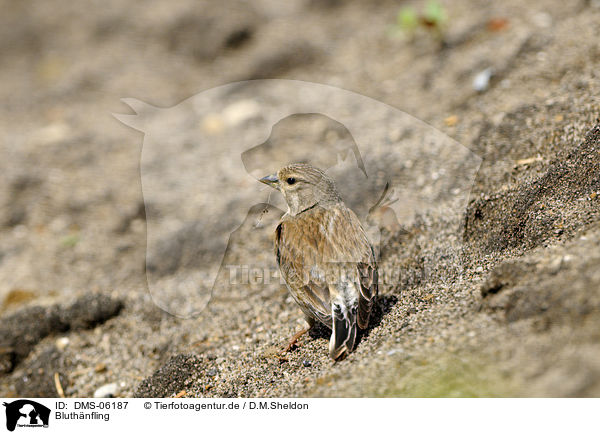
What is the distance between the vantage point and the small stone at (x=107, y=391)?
136 inches

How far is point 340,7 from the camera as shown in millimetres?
6645

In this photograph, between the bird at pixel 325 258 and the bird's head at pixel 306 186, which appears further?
the bird's head at pixel 306 186

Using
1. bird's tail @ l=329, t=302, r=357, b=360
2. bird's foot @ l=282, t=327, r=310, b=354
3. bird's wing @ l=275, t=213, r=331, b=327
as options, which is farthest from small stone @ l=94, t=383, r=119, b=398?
bird's tail @ l=329, t=302, r=357, b=360

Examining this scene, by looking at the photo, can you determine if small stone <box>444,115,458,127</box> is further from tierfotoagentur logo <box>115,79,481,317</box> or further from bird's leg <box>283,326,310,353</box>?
bird's leg <box>283,326,310,353</box>

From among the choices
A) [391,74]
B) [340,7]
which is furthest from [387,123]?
[340,7]

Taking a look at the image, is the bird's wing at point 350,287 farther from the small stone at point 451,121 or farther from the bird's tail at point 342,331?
the small stone at point 451,121

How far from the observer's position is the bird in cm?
289

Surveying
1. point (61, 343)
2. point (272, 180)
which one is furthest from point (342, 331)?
point (61, 343)

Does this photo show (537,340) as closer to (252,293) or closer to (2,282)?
(252,293)

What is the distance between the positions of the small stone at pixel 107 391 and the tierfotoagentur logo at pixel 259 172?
676mm
